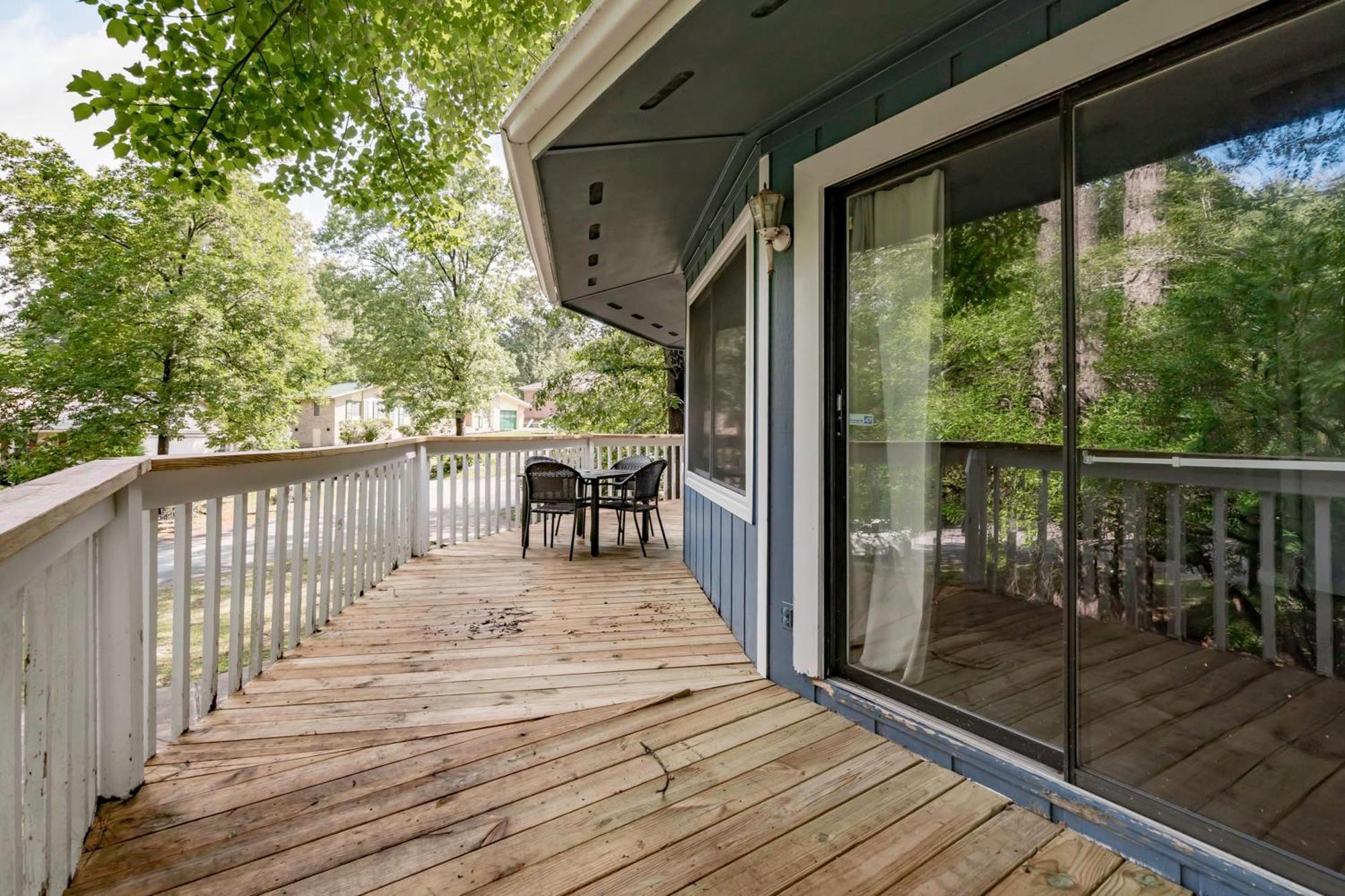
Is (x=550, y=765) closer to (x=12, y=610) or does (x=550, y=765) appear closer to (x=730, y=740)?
(x=730, y=740)

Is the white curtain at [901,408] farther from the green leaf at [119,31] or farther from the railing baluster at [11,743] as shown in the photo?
the green leaf at [119,31]

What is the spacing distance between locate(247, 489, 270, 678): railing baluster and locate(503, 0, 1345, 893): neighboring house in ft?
5.85

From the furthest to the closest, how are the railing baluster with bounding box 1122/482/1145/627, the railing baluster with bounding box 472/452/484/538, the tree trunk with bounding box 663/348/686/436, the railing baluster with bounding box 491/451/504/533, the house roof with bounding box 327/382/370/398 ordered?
the house roof with bounding box 327/382/370/398 → the tree trunk with bounding box 663/348/686/436 → the railing baluster with bounding box 491/451/504/533 → the railing baluster with bounding box 472/452/484/538 → the railing baluster with bounding box 1122/482/1145/627

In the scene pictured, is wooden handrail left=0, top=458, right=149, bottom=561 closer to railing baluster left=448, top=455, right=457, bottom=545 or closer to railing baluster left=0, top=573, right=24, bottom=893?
railing baluster left=0, top=573, right=24, bottom=893

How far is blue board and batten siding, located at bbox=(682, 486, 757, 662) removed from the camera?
276cm

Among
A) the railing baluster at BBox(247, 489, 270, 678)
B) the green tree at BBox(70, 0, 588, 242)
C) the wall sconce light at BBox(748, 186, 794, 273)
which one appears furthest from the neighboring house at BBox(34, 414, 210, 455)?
the wall sconce light at BBox(748, 186, 794, 273)

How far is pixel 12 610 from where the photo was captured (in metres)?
1.07

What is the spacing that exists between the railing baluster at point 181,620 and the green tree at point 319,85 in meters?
2.46

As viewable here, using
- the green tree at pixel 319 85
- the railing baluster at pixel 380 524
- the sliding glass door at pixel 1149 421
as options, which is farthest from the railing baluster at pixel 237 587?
the sliding glass door at pixel 1149 421

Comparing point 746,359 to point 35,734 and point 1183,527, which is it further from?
point 35,734

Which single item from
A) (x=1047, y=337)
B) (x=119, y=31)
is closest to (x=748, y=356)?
(x=1047, y=337)

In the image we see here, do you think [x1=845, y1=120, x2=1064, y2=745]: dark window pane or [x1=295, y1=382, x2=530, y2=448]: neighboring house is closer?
[x1=845, y1=120, x2=1064, y2=745]: dark window pane

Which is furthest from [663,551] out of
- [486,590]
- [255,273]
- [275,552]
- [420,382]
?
[420,382]

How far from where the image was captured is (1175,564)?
172 centimetres
